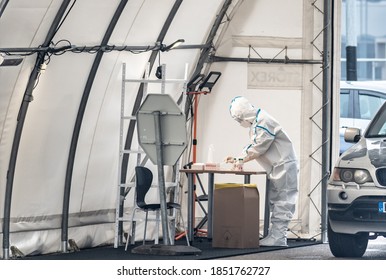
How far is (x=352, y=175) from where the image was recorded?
33.3 feet

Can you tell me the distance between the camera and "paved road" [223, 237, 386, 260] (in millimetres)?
10945

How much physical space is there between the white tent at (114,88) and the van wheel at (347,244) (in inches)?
106

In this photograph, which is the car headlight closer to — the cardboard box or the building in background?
the cardboard box

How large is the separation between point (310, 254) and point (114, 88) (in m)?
2.71

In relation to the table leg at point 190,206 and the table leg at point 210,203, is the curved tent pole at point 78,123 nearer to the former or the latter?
the table leg at point 190,206

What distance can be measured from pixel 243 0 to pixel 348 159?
14.1 feet

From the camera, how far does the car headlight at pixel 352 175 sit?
10055 millimetres

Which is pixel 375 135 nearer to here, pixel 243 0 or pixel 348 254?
pixel 348 254

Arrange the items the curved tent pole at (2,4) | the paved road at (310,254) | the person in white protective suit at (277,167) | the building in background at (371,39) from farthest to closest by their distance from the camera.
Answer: the building in background at (371,39) → the person in white protective suit at (277,167) → the paved road at (310,254) → the curved tent pole at (2,4)

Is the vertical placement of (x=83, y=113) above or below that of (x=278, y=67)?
below

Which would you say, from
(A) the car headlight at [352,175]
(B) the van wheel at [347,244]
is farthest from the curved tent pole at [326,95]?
(A) the car headlight at [352,175]

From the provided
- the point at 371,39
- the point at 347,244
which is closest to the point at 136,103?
the point at 347,244

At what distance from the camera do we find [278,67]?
46.2ft
